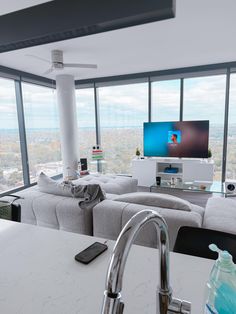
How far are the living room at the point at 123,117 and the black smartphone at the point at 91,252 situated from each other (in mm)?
405

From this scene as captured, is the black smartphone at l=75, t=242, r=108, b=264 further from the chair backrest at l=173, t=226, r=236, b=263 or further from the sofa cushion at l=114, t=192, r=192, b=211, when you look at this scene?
the sofa cushion at l=114, t=192, r=192, b=211

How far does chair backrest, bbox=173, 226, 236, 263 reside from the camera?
101 cm

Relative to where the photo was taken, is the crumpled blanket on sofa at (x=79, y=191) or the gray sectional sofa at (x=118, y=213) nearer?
the gray sectional sofa at (x=118, y=213)

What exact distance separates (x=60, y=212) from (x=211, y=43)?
10.7ft

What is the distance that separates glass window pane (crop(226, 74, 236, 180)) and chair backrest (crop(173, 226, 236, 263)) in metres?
4.04

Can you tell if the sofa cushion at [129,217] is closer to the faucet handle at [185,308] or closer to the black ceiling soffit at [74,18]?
the faucet handle at [185,308]

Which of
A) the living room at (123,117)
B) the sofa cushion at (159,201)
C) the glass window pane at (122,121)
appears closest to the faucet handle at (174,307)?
the living room at (123,117)

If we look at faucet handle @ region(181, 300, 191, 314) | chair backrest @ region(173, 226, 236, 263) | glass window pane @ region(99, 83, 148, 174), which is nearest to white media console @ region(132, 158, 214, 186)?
glass window pane @ region(99, 83, 148, 174)

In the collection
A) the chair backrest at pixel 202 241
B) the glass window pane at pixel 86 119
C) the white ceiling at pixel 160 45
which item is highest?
the white ceiling at pixel 160 45

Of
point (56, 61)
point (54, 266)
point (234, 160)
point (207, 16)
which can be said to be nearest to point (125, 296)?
point (54, 266)

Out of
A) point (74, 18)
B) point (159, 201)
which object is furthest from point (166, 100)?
point (74, 18)

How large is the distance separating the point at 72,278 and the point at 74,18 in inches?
48.3

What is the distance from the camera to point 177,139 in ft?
14.7

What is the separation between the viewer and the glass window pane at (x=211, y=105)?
4.51 meters
